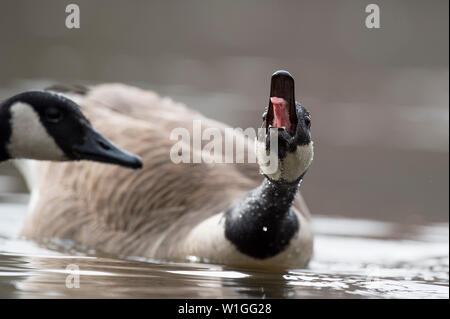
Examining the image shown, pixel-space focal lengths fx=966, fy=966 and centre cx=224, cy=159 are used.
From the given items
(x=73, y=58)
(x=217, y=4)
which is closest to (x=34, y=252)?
(x=73, y=58)

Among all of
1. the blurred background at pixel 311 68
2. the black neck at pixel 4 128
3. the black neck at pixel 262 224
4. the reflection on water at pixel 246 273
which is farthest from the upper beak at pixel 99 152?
the blurred background at pixel 311 68

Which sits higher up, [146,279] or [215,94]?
[215,94]

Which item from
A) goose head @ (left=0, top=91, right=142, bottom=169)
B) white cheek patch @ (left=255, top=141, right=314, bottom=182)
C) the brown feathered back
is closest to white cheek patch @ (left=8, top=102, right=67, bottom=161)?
goose head @ (left=0, top=91, right=142, bottom=169)

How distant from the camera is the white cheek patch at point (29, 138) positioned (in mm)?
6578

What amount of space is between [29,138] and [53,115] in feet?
0.84

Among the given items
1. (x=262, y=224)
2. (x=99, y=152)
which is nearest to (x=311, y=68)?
(x=262, y=224)

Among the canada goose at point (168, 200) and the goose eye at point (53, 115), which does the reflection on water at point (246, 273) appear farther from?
the goose eye at point (53, 115)

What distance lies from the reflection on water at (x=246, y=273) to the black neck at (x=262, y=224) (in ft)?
0.57

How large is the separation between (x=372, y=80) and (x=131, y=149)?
28.9 feet

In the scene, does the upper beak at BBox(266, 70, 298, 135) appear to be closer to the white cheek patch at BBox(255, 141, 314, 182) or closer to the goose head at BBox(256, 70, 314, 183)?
the goose head at BBox(256, 70, 314, 183)

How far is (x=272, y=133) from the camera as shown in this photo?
6129 mm

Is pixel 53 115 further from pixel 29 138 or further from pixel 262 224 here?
pixel 262 224

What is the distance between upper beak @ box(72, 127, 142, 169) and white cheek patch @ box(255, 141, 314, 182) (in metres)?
0.90

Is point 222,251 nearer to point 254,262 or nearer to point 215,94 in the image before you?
point 254,262
